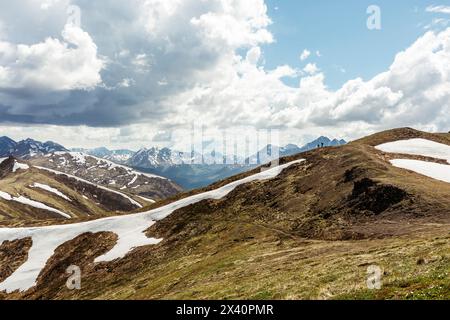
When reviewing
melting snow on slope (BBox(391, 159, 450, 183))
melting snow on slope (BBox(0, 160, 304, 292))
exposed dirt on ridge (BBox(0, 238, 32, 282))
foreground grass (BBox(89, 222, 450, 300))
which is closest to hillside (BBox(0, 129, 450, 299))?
foreground grass (BBox(89, 222, 450, 300))

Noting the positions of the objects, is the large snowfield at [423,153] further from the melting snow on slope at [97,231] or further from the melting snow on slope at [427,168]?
the melting snow on slope at [97,231]

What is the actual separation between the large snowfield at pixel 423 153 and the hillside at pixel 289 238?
0.42m

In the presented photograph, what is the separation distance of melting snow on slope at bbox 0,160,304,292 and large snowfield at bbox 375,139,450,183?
21.9 metres

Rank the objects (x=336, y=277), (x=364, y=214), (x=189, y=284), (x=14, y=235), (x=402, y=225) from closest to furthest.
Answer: (x=336, y=277) < (x=189, y=284) < (x=402, y=225) < (x=364, y=214) < (x=14, y=235)

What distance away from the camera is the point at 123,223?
91.6 meters

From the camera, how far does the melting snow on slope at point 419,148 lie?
8718cm

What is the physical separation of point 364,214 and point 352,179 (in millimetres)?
13699

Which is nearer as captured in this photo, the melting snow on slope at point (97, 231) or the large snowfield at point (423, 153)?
the large snowfield at point (423, 153)

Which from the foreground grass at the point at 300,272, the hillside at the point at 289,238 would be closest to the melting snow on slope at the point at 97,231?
the hillside at the point at 289,238

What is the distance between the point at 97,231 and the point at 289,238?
49637mm

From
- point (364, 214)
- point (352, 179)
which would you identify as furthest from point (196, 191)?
point (364, 214)

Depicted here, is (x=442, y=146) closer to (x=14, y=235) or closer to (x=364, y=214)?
(x=364, y=214)

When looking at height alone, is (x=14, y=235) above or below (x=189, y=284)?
below

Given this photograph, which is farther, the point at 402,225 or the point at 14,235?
the point at 14,235
